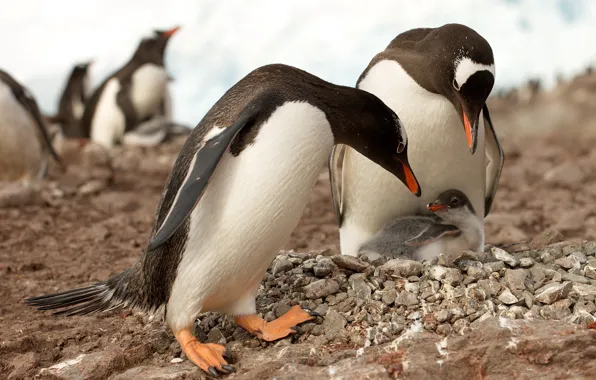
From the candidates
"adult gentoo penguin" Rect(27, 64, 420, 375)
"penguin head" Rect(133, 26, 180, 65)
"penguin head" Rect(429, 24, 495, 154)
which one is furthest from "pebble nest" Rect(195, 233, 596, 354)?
"penguin head" Rect(133, 26, 180, 65)

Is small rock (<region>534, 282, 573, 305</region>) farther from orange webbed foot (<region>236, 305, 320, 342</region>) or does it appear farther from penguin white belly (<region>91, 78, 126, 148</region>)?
penguin white belly (<region>91, 78, 126, 148</region>)

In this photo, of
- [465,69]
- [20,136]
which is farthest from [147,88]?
[465,69]

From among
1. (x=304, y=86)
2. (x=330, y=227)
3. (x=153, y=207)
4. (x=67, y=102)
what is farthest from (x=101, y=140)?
(x=304, y=86)

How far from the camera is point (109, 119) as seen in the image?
484 inches

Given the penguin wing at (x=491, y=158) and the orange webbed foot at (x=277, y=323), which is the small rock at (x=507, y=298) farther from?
the penguin wing at (x=491, y=158)

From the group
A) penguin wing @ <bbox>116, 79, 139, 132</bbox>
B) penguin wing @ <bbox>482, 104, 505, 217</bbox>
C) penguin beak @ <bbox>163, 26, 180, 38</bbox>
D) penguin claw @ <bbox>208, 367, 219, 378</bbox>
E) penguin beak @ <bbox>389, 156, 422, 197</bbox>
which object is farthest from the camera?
penguin beak @ <bbox>163, 26, 180, 38</bbox>

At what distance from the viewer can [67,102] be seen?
1498cm

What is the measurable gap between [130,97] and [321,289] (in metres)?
9.30

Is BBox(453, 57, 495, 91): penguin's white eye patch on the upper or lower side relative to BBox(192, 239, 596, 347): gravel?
upper

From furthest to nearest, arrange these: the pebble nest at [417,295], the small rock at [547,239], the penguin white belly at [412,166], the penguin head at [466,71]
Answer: the small rock at [547,239] → the penguin white belly at [412,166] → the penguin head at [466,71] → the pebble nest at [417,295]

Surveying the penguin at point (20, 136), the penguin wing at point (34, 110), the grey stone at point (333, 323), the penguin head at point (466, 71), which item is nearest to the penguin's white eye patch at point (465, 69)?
the penguin head at point (466, 71)

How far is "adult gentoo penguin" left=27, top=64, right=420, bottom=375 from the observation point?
3059mm

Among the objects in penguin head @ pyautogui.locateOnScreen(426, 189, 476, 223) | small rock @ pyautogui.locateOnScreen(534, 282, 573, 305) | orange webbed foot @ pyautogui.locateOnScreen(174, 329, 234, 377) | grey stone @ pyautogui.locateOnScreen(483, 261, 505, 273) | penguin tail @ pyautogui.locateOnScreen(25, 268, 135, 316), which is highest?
penguin head @ pyautogui.locateOnScreen(426, 189, 476, 223)

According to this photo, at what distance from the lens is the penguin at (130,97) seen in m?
12.2
